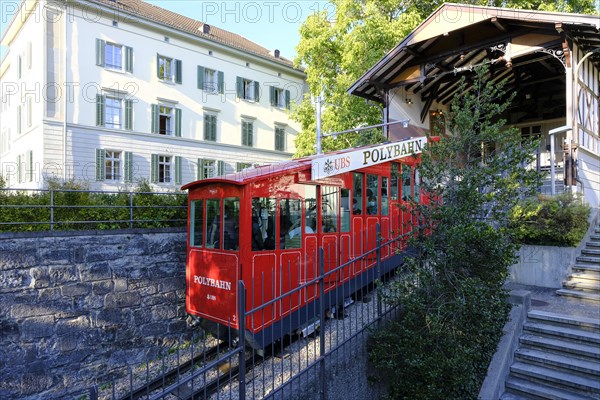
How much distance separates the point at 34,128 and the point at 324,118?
1363 cm

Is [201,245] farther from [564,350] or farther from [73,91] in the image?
[73,91]

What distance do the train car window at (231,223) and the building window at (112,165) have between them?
1600cm

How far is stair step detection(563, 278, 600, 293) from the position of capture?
7.32 m

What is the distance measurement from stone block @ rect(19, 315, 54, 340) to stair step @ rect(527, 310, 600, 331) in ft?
27.0

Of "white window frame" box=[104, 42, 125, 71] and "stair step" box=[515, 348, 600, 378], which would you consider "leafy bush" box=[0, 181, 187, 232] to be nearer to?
"stair step" box=[515, 348, 600, 378]

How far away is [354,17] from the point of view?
16750 mm

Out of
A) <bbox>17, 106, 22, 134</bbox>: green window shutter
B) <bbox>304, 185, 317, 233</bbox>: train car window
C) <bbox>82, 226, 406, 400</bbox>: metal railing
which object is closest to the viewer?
<bbox>82, 226, 406, 400</bbox>: metal railing

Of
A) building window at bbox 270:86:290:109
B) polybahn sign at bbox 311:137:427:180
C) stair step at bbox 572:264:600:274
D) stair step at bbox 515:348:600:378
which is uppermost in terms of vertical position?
building window at bbox 270:86:290:109

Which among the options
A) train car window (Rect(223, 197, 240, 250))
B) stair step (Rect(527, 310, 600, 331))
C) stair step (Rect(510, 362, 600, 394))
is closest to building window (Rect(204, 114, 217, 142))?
train car window (Rect(223, 197, 240, 250))

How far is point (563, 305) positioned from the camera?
6.83 meters

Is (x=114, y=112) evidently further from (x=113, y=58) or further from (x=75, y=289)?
(x=75, y=289)

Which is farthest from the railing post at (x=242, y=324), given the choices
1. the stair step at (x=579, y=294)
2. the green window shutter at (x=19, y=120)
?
the green window shutter at (x=19, y=120)

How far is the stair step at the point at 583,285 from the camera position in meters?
7.32

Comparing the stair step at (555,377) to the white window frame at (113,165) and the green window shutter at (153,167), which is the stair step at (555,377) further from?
the green window shutter at (153,167)
